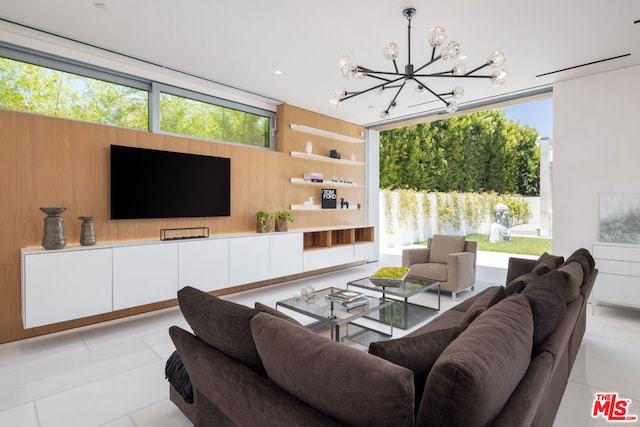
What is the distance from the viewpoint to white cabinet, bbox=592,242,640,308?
3.49 m

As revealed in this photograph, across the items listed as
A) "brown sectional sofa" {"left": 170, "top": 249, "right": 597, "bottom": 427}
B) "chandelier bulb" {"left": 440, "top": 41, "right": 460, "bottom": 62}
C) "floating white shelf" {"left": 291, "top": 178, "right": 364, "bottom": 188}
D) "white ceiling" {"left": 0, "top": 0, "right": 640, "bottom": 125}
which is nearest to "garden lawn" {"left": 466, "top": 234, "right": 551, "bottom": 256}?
"floating white shelf" {"left": 291, "top": 178, "right": 364, "bottom": 188}

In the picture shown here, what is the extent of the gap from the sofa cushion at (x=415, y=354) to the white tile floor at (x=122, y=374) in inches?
57.5

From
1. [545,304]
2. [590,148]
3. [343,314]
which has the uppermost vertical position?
[590,148]

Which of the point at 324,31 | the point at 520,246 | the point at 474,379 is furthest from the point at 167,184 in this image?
the point at 520,246

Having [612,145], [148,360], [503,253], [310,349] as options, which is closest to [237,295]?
[148,360]

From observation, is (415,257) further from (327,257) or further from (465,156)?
(465,156)

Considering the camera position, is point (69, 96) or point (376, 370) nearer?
point (376, 370)

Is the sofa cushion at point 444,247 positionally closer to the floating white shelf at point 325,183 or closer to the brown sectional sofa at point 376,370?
the floating white shelf at point 325,183

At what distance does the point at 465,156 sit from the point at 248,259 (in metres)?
8.57

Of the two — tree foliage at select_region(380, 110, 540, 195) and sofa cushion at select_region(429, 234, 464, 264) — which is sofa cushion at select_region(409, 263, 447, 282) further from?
tree foliage at select_region(380, 110, 540, 195)

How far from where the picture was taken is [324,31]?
3057 mm

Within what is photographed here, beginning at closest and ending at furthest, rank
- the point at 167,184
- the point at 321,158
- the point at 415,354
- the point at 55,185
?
the point at 415,354
the point at 55,185
the point at 167,184
the point at 321,158

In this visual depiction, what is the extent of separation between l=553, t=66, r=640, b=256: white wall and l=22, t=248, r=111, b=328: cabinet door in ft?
17.3

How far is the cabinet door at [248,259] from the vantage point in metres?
4.19
